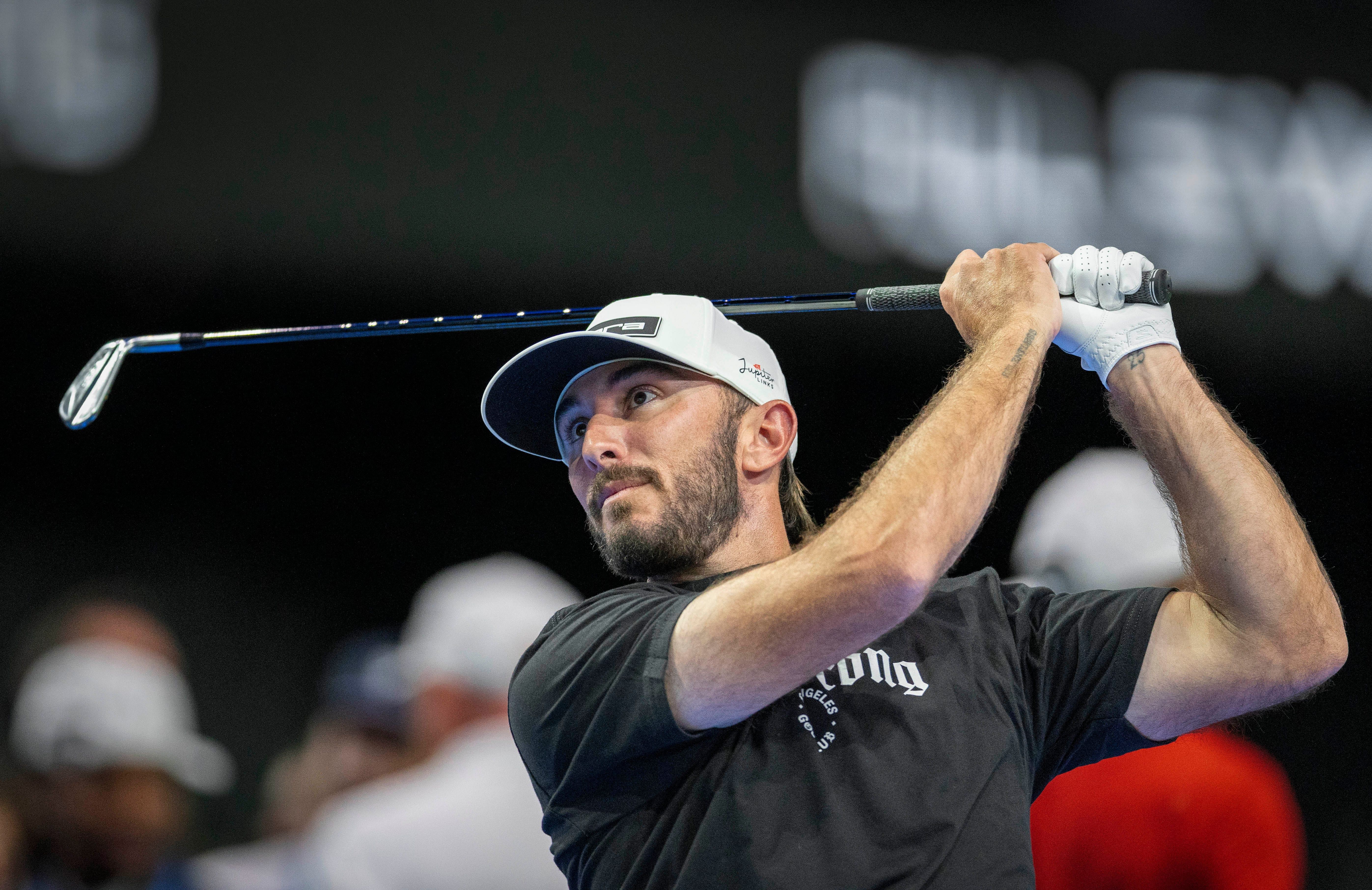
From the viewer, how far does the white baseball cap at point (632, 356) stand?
6.75ft

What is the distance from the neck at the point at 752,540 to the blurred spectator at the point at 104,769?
6.07ft

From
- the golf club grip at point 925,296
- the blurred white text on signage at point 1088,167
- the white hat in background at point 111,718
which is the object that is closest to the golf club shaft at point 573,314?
the golf club grip at point 925,296

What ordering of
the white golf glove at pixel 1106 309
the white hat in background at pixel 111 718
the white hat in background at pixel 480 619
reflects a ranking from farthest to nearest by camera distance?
the white hat in background at pixel 480 619 < the white hat in background at pixel 111 718 < the white golf glove at pixel 1106 309

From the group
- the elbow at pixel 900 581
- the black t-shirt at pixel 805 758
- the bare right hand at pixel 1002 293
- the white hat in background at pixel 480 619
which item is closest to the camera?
the elbow at pixel 900 581

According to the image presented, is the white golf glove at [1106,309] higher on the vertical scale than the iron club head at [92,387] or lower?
lower

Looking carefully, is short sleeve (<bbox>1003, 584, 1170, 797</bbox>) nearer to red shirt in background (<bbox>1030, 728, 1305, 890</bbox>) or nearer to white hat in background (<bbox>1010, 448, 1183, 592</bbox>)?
red shirt in background (<bbox>1030, 728, 1305, 890</bbox>)

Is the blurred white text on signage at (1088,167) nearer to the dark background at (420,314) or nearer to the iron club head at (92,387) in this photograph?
the dark background at (420,314)

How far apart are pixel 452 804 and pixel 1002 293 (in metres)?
2.09

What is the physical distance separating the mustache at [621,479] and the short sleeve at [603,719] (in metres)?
0.23

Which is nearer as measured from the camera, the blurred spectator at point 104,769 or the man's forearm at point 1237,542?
the man's forearm at point 1237,542

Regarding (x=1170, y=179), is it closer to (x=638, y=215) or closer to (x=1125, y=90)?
(x=1125, y=90)

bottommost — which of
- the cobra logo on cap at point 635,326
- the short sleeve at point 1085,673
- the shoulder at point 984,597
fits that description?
the short sleeve at point 1085,673

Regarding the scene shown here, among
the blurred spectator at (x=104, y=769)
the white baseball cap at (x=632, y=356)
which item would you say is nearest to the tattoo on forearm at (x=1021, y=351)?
the white baseball cap at (x=632, y=356)

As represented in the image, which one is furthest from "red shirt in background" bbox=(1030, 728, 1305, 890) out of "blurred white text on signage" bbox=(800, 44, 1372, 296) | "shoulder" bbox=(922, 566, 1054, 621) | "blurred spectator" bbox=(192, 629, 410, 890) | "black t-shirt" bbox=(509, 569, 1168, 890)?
"blurred white text on signage" bbox=(800, 44, 1372, 296)
